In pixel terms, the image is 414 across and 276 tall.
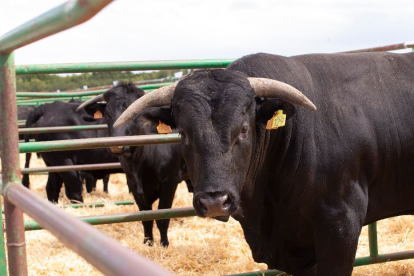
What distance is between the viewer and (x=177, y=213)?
296cm

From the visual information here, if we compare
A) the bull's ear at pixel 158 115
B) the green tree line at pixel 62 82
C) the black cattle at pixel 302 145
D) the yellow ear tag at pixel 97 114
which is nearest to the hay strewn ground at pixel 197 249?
the black cattle at pixel 302 145

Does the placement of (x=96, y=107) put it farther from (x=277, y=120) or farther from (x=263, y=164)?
(x=277, y=120)

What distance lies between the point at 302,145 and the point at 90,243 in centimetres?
205

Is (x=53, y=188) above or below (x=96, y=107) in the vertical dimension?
below

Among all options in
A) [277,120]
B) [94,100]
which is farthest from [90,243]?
[94,100]

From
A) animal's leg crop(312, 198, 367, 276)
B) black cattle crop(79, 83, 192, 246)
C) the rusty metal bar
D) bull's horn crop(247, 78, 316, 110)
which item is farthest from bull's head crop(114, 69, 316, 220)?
black cattle crop(79, 83, 192, 246)

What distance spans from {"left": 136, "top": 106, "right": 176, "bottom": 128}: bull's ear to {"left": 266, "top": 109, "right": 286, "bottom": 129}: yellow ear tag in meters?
0.61

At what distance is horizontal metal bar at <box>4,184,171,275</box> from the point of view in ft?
2.25

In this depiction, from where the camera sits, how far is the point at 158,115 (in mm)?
2906

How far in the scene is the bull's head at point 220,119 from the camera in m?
2.36

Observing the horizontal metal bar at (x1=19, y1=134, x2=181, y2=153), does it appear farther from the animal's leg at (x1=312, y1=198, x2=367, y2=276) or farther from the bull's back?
the animal's leg at (x1=312, y1=198, x2=367, y2=276)

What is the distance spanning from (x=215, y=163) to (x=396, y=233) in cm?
333

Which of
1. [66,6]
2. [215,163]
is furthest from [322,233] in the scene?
[66,6]

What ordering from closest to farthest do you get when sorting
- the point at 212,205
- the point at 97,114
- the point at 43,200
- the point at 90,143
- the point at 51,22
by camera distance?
the point at 51,22 < the point at 43,200 < the point at 212,205 < the point at 90,143 < the point at 97,114
